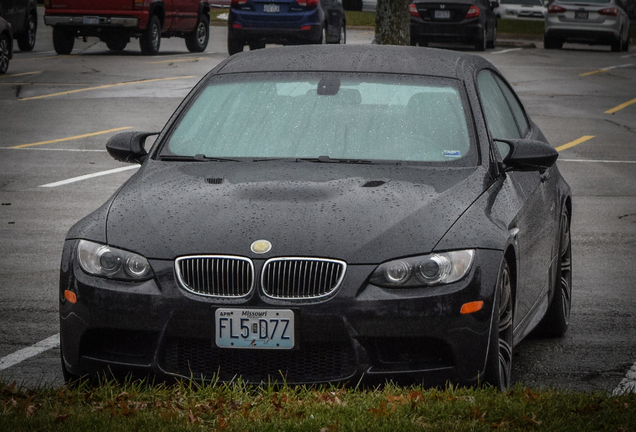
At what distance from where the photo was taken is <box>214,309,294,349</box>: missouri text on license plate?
435 cm

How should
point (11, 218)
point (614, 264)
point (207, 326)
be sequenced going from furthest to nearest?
point (11, 218), point (614, 264), point (207, 326)

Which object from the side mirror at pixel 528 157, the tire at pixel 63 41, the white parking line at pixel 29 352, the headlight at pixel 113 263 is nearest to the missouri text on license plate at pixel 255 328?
the headlight at pixel 113 263

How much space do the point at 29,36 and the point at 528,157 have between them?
24.5 meters

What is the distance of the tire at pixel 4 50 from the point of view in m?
21.4

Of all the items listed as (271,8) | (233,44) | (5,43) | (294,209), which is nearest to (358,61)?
(294,209)

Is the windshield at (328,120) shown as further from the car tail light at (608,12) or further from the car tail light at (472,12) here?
the car tail light at (608,12)

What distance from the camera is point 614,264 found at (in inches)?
324

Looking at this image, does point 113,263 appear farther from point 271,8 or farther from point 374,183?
point 271,8

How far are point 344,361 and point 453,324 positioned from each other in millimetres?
436

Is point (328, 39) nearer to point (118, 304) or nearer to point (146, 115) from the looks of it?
point (146, 115)

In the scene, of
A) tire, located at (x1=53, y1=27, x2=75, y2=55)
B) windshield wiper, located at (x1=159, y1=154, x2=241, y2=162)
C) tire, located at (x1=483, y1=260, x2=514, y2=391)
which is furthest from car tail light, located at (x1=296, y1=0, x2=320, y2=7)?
tire, located at (x1=483, y1=260, x2=514, y2=391)

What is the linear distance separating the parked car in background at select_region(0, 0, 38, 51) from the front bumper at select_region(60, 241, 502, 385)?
21.5 meters

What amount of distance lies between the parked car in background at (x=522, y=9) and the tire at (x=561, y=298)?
41702 millimetres

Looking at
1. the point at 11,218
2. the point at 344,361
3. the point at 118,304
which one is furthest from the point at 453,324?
the point at 11,218
